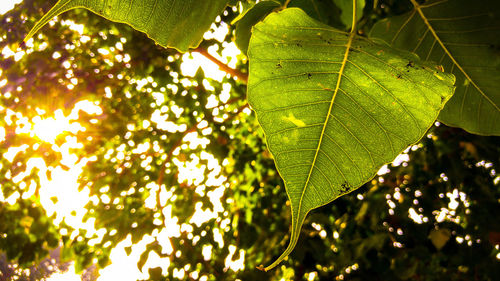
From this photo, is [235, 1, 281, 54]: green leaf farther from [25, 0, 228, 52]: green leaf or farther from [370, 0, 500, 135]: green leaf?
[370, 0, 500, 135]: green leaf

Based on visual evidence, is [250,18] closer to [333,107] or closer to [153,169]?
[333,107]

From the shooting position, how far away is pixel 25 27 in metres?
2.75

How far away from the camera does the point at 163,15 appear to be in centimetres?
41

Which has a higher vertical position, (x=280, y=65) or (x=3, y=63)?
(x=3, y=63)

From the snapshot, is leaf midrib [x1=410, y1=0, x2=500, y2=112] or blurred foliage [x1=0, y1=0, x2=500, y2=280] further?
blurred foliage [x1=0, y1=0, x2=500, y2=280]

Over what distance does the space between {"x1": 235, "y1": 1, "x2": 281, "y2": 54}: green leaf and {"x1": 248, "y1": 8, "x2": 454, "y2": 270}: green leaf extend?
0.14 metres

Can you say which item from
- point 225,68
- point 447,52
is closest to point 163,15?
point 447,52

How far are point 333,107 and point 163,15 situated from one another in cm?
23

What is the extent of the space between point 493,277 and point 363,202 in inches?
30.2

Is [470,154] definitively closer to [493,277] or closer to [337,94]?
[493,277]

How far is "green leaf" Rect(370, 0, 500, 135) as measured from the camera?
0.51 meters

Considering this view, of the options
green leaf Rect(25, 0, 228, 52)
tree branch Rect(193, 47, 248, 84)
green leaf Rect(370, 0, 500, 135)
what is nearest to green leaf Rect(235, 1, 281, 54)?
green leaf Rect(25, 0, 228, 52)

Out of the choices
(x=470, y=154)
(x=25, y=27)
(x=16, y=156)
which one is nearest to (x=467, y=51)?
(x=470, y=154)

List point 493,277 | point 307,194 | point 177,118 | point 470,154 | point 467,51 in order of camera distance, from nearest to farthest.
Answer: point 307,194
point 467,51
point 493,277
point 470,154
point 177,118
